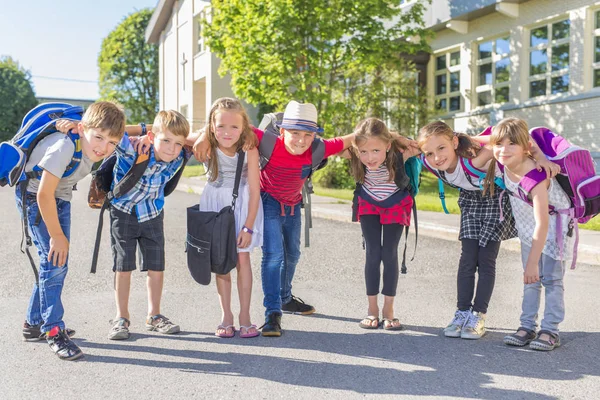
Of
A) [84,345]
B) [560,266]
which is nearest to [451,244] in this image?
[560,266]

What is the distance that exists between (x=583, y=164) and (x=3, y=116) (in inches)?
2027

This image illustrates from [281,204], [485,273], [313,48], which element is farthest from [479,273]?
[313,48]

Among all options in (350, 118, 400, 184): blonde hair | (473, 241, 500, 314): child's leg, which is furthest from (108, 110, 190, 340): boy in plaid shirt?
(473, 241, 500, 314): child's leg

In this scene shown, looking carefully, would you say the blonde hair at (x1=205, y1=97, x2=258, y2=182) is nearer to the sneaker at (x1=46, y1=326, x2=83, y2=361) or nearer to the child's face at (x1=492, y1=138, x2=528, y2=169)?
the sneaker at (x1=46, y1=326, x2=83, y2=361)

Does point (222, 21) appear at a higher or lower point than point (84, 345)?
higher

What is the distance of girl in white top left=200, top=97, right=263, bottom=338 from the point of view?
4.41 m

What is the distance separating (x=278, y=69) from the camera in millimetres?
16891

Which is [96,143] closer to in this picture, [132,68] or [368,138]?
[368,138]

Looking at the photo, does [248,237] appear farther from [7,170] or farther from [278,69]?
[278,69]

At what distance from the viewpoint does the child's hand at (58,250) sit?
3965 mm

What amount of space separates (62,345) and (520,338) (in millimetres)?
2876

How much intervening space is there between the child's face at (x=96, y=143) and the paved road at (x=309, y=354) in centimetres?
123

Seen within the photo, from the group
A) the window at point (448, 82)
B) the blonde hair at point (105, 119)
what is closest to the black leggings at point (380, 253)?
the blonde hair at point (105, 119)

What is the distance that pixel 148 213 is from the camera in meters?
4.51
